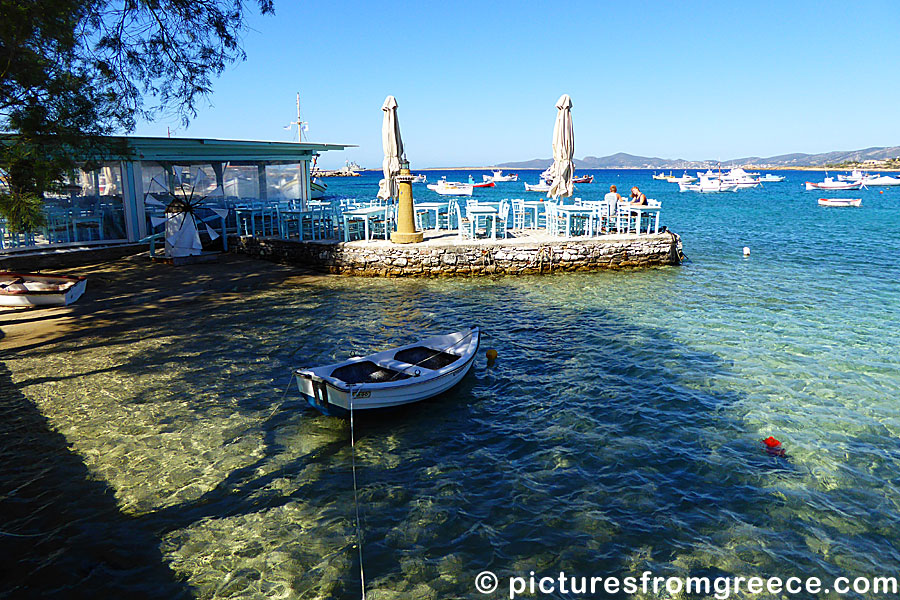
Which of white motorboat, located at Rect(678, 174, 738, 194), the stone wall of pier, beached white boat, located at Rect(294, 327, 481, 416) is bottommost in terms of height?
beached white boat, located at Rect(294, 327, 481, 416)

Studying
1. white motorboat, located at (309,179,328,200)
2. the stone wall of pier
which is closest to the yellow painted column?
the stone wall of pier

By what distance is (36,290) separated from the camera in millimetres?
11609

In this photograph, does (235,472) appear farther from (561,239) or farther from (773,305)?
(561,239)

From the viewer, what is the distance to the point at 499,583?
4.19 m

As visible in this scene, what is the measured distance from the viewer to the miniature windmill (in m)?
16.3

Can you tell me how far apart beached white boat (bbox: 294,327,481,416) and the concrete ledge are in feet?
43.5

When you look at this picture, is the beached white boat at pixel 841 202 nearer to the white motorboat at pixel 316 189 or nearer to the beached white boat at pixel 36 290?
the white motorboat at pixel 316 189

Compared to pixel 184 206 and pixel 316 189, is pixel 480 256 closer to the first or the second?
pixel 184 206

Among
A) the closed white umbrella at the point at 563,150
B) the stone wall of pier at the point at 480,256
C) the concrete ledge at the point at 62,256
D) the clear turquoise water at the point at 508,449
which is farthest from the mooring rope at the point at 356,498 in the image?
the concrete ledge at the point at 62,256

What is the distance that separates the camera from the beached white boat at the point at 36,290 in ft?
38.0

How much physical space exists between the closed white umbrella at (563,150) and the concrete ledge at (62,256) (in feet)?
45.1

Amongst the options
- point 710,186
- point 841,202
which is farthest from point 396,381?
point 710,186

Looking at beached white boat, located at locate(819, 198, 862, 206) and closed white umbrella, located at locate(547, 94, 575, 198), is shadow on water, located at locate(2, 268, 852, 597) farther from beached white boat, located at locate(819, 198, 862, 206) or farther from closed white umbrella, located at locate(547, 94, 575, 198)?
beached white boat, located at locate(819, 198, 862, 206)

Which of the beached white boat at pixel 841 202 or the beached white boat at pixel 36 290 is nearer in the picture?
the beached white boat at pixel 36 290
